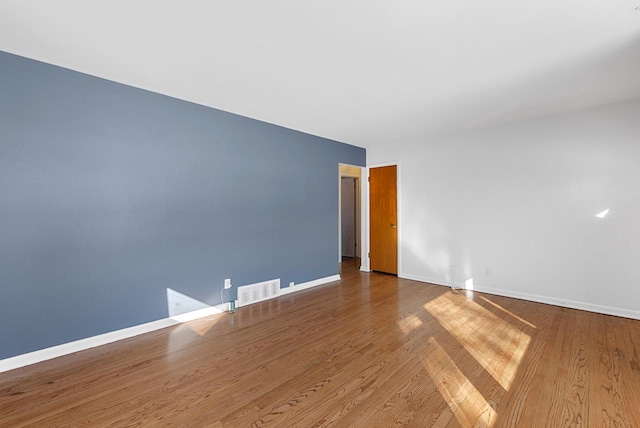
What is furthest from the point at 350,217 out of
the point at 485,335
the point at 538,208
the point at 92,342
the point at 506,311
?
the point at 92,342

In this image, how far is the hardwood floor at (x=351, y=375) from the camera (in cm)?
176

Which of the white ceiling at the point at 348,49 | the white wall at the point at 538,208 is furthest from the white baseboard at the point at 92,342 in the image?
the white wall at the point at 538,208

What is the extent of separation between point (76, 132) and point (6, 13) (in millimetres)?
951

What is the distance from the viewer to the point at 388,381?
6.91 ft

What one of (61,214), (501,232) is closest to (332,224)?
(501,232)

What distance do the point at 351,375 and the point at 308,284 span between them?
250 centimetres

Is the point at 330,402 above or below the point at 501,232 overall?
below

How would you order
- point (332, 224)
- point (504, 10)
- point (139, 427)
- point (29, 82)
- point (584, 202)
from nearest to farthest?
point (139, 427) → point (504, 10) → point (29, 82) → point (584, 202) → point (332, 224)

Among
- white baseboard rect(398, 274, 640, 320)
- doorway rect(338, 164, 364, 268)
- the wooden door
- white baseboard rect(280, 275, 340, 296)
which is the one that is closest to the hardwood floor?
white baseboard rect(398, 274, 640, 320)

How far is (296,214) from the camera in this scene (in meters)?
4.50

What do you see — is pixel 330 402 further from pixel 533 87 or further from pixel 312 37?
pixel 533 87

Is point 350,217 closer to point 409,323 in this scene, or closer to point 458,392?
point 409,323

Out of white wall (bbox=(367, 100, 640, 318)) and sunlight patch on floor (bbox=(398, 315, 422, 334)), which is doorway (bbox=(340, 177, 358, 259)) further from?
sunlight patch on floor (bbox=(398, 315, 422, 334))

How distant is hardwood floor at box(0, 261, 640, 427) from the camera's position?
69.4 inches
